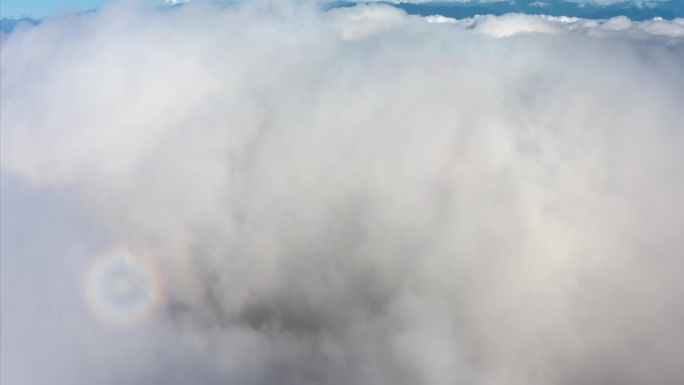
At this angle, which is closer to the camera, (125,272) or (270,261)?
(125,272)

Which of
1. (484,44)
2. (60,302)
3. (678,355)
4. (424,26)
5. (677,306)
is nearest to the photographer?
(678,355)

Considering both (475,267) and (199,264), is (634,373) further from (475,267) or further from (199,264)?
(199,264)

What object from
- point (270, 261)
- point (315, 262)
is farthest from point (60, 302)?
point (315, 262)

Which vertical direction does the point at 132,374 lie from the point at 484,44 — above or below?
below

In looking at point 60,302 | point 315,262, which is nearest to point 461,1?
point 315,262

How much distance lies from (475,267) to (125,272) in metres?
49.0

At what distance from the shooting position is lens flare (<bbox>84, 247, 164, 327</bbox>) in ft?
203

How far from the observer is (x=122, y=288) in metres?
63.2

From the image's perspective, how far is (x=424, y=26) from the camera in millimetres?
80750

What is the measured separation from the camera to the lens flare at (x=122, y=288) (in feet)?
203

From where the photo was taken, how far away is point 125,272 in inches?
2576

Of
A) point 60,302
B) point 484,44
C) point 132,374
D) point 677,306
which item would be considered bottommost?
point 132,374

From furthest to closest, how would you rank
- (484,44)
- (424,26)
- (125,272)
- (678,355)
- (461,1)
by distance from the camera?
(461,1), (424,26), (484,44), (125,272), (678,355)

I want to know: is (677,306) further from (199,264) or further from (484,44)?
(199,264)
